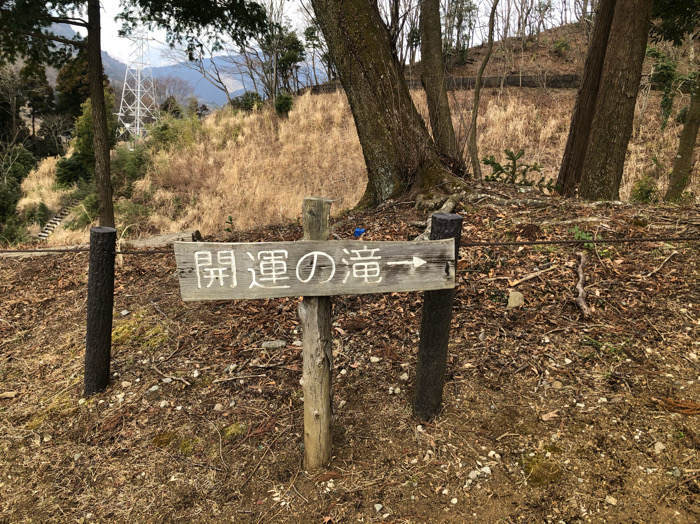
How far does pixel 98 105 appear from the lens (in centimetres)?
548

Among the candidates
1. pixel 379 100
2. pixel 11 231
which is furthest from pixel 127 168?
pixel 379 100

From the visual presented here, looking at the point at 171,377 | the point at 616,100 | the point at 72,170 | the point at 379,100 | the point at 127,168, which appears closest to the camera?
the point at 171,377

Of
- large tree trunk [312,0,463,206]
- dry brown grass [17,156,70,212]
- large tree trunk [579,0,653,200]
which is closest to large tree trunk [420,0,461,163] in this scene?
large tree trunk [312,0,463,206]

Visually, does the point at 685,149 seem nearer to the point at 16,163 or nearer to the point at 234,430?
the point at 234,430

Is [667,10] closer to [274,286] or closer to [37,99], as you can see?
[274,286]

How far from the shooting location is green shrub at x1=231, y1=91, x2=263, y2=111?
1745 centimetres

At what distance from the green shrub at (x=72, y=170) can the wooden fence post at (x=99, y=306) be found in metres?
18.2

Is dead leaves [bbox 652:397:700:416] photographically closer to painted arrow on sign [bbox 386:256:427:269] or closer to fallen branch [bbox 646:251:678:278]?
fallen branch [bbox 646:251:678:278]

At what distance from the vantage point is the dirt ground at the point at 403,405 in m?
1.99

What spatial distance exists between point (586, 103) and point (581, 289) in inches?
126

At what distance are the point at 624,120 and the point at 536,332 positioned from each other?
314 cm

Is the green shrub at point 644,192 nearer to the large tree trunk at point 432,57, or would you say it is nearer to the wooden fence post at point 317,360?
the large tree trunk at point 432,57

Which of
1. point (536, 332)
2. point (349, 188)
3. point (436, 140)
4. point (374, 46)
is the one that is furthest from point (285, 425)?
point (349, 188)

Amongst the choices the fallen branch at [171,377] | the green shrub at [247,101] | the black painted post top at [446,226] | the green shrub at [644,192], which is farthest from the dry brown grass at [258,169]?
the black painted post top at [446,226]
